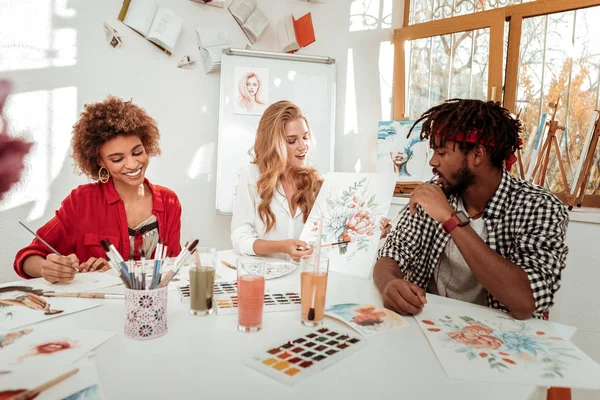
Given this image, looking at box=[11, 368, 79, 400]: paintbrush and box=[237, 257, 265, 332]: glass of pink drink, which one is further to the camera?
box=[237, 257, 265, 332]: glass of pink drink

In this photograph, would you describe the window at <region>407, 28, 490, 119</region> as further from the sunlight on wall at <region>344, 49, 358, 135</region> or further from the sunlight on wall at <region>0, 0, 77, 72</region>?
the sunlight on wall at <region>0, 0, 77, 72</region>

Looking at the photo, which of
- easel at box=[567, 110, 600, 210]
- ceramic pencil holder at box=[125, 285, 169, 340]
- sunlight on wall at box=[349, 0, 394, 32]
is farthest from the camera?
sunlight on wall at box=[349, 0, 394, 32]

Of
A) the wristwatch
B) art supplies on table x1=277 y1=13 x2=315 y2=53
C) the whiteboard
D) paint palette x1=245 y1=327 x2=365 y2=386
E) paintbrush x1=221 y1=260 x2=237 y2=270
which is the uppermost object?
art supplies on table x1=277 y1=13 x2=315 y2=53

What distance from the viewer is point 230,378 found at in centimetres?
69

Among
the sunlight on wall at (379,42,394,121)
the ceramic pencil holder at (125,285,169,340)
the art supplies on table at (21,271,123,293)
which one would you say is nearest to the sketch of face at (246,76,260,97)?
the sunlight on wall at (379,42,394,121)

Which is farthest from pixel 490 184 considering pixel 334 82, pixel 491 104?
pixel 334 82

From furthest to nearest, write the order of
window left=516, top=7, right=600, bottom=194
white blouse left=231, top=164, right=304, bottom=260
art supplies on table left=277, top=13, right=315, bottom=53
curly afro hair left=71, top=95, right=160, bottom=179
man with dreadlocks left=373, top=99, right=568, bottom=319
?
art supplies on table left=277, top=13, right=315, bottom=53
window left=516, top=7, right=600, bottom=194
white blouse left=231, top=164, right=304, bottom=260
curly afro hair left=71, top=95, right=160, bottom=179
man with dreadlocks left=373, top=99, right=568, bottom=319

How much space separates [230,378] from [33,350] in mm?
383

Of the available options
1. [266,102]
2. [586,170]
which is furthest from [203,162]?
[586,170]

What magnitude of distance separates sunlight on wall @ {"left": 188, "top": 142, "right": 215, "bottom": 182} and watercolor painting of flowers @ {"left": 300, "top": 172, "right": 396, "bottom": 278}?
1506mm

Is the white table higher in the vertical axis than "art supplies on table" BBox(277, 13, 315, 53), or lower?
lower

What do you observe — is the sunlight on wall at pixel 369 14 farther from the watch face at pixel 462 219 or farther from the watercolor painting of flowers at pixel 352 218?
the watch face at pixel 462 219

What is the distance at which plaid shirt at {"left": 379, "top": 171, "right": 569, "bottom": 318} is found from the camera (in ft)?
3.71

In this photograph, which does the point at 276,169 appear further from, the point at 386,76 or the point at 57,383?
the point at 386,76
